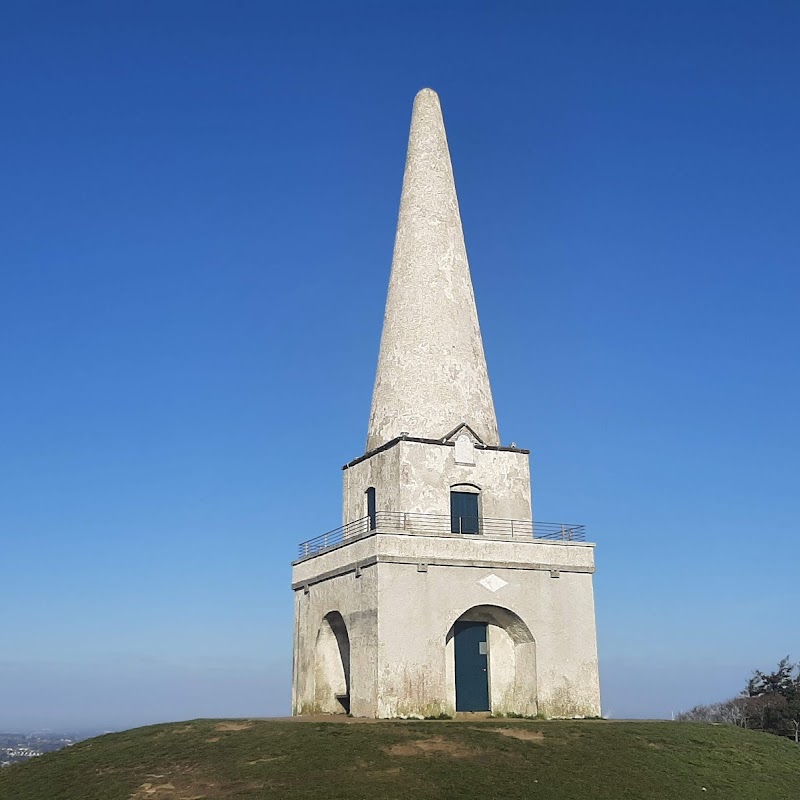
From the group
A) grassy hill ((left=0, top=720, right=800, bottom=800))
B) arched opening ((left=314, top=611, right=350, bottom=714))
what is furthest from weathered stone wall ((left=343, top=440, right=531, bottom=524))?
grassy hill ((left=0, top=720, right=800, bottom=800))

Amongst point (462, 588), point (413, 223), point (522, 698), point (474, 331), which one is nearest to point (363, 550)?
point (462, 588)

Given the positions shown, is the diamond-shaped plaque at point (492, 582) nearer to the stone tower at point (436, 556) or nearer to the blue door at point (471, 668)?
the stone tower at point (436, 556)

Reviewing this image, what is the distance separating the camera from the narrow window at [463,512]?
32031mm

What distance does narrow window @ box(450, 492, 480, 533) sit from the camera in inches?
1261

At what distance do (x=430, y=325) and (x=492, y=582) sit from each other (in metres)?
9.00

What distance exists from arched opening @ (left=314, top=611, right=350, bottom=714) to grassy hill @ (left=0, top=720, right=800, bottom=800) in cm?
462

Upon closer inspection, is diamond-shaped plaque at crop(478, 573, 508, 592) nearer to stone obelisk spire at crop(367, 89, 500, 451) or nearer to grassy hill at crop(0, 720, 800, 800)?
grassy hill at crop(0, 720, 800, 800)

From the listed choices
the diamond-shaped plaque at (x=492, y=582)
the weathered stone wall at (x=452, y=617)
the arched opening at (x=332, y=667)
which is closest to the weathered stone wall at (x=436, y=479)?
the weathered stone wall at (x=452, y=617)

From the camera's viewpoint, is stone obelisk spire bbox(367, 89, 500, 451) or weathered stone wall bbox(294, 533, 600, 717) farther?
stone obelisk spire bbox(367, 89, 500, 451)

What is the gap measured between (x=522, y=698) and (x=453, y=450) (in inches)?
317

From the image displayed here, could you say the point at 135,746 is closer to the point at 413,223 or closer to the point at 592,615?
the point at 592,615

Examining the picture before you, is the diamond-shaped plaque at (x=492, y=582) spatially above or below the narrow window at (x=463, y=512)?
below

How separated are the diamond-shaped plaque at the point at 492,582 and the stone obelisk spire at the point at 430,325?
493 centimetres

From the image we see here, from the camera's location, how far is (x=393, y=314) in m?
34.8
